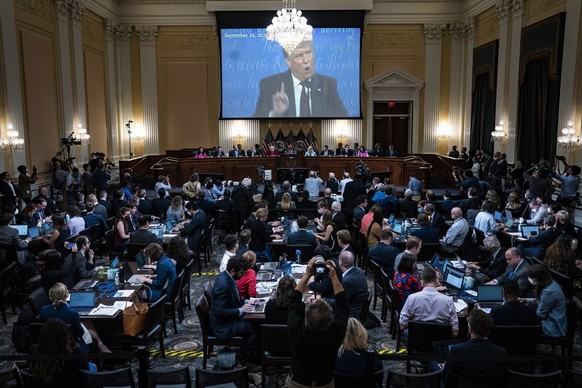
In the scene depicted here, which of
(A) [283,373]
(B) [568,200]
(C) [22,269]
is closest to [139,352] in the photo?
(A) [283,373]

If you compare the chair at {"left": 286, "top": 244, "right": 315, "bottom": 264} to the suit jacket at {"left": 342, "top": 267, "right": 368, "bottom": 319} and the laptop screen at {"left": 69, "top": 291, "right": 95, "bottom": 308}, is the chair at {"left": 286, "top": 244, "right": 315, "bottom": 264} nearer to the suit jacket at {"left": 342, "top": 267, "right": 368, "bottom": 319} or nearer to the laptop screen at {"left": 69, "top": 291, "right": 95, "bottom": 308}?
the suit jacket at {"left": 342, "top": 267, "right": 368, "bottom": 319}

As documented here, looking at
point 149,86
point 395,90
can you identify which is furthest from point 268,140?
point 395,90

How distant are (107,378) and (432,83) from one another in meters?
20.7

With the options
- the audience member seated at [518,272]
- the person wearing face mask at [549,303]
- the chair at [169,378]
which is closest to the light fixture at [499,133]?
the audience member seated at [518,272]

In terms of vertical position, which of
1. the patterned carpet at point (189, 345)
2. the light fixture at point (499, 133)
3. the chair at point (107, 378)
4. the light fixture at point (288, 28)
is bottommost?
the patterned carpet at point (189, 345)

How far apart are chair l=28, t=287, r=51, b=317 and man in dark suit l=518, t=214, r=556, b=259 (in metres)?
6.97

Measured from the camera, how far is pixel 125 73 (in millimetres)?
22625

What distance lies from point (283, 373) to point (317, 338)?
2390 millimetres

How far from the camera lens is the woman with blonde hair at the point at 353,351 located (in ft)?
14.5

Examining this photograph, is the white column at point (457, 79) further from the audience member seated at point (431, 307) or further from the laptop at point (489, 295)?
the audience member seated at point (431, 307)

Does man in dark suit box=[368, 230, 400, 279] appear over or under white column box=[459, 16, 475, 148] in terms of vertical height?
under

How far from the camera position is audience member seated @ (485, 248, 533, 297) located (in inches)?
258

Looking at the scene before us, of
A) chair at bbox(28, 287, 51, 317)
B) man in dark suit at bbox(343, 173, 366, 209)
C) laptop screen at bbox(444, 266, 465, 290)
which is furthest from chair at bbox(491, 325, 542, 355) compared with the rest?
man in dark suit at bbox(343, 173, 366, 209)

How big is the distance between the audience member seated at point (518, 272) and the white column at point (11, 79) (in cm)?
1178
